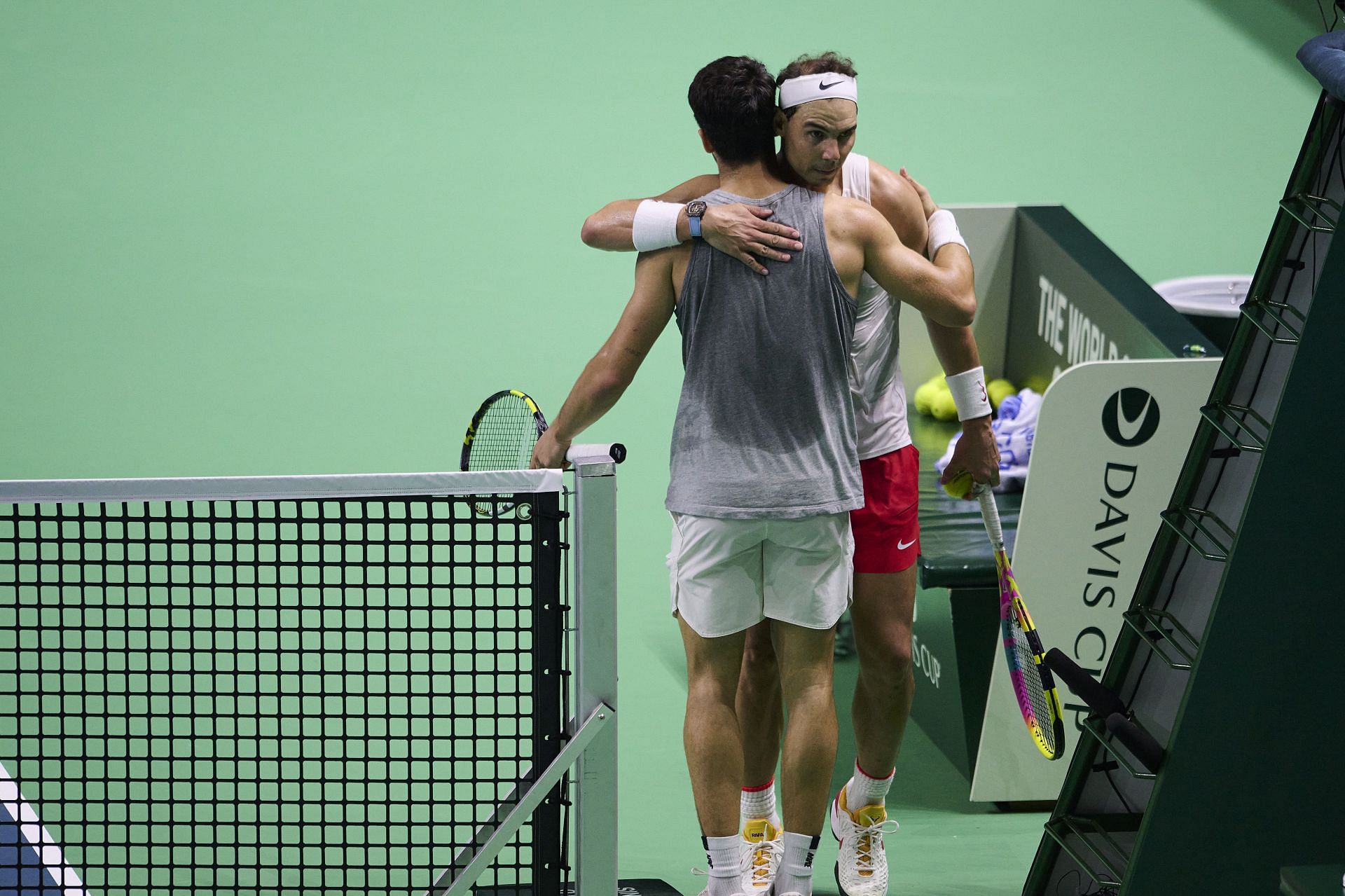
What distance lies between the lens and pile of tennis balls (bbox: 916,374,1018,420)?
570 centimetres

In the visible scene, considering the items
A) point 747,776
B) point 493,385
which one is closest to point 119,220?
point 493,385

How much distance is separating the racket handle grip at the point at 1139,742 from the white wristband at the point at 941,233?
3.44ft

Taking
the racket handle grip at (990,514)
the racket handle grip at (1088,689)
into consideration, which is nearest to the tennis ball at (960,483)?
the racket handle grip at (990,514)

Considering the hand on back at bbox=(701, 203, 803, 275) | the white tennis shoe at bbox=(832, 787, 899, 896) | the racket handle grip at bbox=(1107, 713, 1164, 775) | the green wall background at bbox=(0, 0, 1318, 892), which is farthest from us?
the green wall background at bbox=(0, 0, 1318, 892)

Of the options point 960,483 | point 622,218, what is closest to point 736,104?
point 622,218

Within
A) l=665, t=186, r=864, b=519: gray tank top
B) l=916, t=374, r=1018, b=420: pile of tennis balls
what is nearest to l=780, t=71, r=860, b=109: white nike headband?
l=665, t=186, r=864, b=519: gray tank top

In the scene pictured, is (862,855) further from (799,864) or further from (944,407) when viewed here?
(944,407)

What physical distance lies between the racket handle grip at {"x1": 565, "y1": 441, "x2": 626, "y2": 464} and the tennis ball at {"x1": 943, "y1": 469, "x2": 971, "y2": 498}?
1.24 meters

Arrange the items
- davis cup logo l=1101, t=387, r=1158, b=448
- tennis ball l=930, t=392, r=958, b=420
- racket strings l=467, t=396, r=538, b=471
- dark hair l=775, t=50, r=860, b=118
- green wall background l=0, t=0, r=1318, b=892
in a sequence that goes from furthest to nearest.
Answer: green wall background l=0, t=0, r=1318, b=892, tennis ball l=930, t=392, r=958, b=420, davis cup logo l=1101, t=387, r=1158, b=448, racket strings l=467, t=396, r=538, b=471, dark hair l=775, t=50, r=860, b=118

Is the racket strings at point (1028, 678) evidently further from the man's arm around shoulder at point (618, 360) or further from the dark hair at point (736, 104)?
the dark hair at point (736, 104)

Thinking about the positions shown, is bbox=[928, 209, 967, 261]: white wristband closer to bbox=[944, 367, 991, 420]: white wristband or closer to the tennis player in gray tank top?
the tennis player in gray tank top

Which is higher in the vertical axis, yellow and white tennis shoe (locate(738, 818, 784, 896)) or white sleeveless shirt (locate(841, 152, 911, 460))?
white sleeveless shirt (locate(841, 152, 911, 460))

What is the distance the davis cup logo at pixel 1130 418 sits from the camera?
365 cm

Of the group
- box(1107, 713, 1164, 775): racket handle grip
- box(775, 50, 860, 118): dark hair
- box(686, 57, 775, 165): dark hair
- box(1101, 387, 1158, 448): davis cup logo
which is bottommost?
box(1107, 713, 1164, 775): racket handle grip
